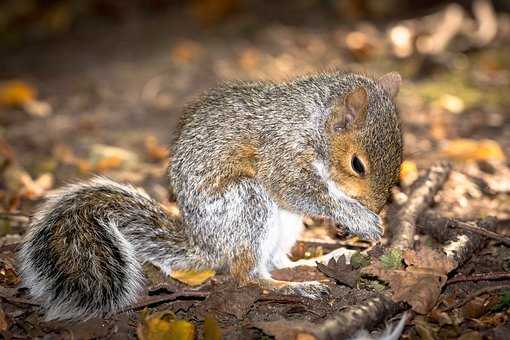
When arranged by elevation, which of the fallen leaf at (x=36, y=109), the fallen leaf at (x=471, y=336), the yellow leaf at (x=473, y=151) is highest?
the fallen leaf at (x=36, y=109)

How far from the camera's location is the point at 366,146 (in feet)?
11.1

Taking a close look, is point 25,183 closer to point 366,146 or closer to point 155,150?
point 155,150

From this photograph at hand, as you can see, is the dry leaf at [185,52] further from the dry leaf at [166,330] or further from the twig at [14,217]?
the dry leaf at [166,330]

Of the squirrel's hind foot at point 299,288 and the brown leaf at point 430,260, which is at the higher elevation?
the brown leaf at point 430,260

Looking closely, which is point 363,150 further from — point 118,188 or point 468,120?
point 468,120

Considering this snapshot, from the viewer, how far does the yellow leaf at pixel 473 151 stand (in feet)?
16.7

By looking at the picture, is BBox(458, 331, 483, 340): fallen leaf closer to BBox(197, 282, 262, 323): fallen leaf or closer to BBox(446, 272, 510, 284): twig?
BBox(446, 272, 510, 284): twig

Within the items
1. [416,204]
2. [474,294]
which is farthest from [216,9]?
[474,294]

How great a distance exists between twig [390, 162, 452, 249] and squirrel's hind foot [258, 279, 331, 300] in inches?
18.7

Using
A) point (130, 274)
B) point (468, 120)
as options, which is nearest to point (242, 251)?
point (130, 274)

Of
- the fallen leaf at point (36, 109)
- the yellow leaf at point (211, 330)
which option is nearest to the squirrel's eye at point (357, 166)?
the yellow leaf at point (211, 330)

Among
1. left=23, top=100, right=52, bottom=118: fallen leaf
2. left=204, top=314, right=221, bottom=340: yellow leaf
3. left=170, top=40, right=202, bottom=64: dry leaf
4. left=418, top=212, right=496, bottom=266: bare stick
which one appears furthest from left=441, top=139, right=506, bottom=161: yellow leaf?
left=23, top=100, right=52, bottom=118: fallen leaf

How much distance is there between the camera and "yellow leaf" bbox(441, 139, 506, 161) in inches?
201

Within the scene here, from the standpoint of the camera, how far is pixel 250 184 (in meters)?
3.65
